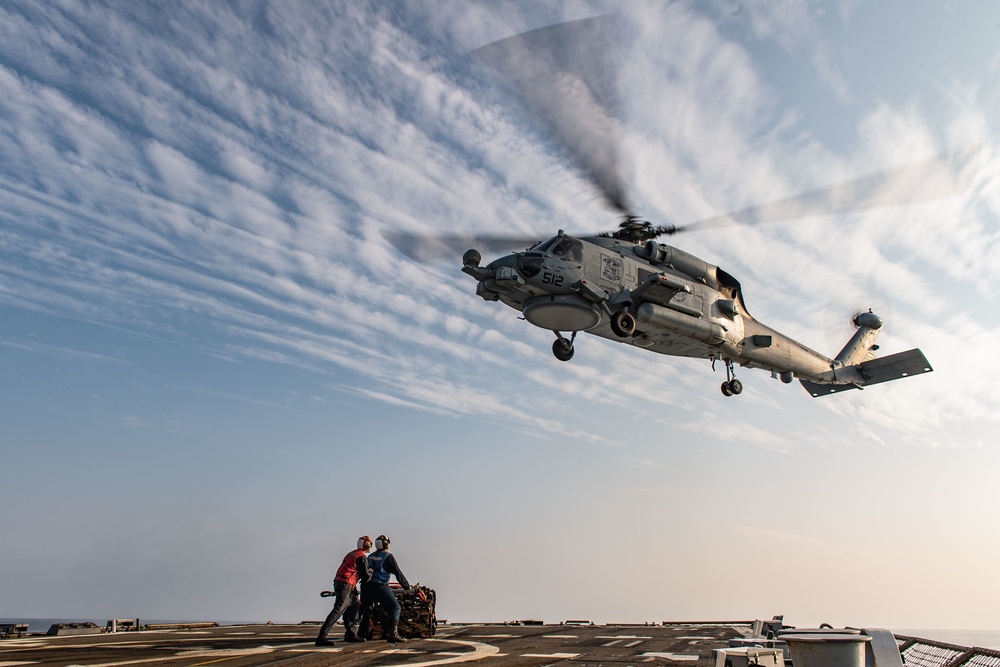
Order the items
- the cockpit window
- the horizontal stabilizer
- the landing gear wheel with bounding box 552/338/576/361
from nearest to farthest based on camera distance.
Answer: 1. the cockpit window
2. the landing gear wheel with bounding box 552/338/576/361
3. the horizontal stabilizer

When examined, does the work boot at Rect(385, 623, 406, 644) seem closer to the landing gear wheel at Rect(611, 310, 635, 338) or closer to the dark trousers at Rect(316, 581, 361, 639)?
the dark trousers at Rect(316, 581, 361, 639)

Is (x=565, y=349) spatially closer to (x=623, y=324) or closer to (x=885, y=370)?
(x=623, y=324)

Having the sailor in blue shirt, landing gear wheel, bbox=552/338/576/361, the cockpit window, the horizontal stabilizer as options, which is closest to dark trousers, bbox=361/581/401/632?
the sailor in blue shirt

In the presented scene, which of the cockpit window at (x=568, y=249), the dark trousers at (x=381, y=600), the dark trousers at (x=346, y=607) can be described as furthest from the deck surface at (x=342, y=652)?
the cockpit window at (x=568, y=249)

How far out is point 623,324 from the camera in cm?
2062

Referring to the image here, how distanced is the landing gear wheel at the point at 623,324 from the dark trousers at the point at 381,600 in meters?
11.7

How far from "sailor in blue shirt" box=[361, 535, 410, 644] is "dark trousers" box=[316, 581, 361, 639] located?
0.64 ft

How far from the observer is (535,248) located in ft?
67.2

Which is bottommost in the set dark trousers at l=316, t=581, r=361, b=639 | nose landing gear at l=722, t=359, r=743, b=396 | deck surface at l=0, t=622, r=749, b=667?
deck surface at l=0, t=622, r=749, b=667

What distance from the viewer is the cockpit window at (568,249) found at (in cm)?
2017

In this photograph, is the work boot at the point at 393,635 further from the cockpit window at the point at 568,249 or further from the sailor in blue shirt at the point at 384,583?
the cockpit window at the point at 568,249

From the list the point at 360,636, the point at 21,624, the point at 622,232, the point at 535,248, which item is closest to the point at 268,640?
the point at 360,636

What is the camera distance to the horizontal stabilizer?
26.4m

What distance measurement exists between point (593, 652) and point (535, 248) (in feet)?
42.1
